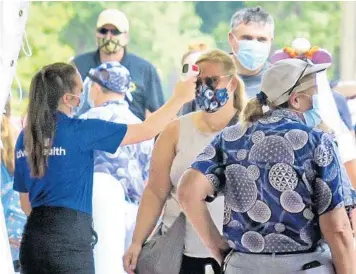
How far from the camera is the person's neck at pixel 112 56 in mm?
5117

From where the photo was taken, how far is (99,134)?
3393mm

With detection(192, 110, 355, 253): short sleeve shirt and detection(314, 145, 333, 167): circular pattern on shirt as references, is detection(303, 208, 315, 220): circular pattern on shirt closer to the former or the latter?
detection(192, 110, 355, 253): short sleeve shirt

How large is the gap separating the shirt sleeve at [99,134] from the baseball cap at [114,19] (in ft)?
5.79

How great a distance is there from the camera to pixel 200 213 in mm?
2850

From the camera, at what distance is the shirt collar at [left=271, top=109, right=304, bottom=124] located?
2.68 meters

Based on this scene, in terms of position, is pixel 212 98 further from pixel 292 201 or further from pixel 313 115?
pixel 292 201

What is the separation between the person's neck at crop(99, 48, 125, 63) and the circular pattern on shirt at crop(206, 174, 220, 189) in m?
2.45

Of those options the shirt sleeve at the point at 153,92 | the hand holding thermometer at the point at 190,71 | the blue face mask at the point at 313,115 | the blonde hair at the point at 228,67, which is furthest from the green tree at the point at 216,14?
the blue face mask at the point at 313,115

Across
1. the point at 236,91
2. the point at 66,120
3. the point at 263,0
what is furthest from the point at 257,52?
the point at 66,120

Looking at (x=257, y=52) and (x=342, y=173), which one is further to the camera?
(x=257, y=52)

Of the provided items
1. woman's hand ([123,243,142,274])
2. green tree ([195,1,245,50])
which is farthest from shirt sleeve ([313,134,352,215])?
green tree ([195,1,245,50])

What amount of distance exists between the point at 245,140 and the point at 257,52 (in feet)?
6.74

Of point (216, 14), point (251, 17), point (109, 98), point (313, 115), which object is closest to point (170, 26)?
point (216, 14)

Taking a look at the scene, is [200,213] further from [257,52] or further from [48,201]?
[257,52]
